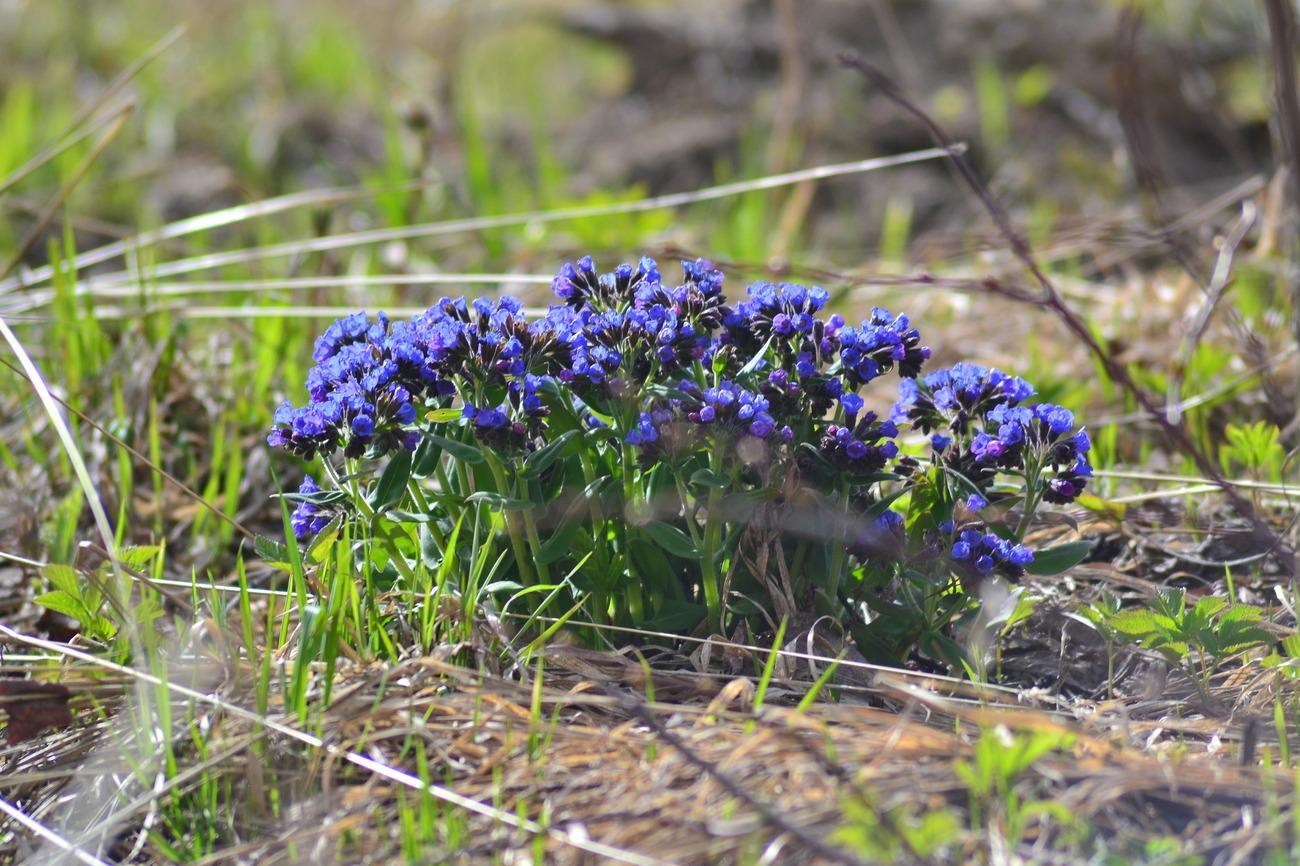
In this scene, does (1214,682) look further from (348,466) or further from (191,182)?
(191,182)

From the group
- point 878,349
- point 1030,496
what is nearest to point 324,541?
point 878,349

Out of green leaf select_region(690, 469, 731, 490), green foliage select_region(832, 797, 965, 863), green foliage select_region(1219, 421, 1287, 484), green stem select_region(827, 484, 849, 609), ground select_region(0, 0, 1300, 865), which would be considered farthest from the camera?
green foliage select_region(1219, 421, 1287, 484)

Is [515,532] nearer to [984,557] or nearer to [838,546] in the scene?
[838,546]

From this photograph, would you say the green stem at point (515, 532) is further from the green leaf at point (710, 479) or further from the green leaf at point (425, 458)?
the green leaf at point (710, 479)

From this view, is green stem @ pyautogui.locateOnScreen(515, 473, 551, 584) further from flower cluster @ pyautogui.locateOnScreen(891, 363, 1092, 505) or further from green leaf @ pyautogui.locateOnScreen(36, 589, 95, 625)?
green leaf @ pyautogui.locateOnScreen(36, 589, 95, 625)

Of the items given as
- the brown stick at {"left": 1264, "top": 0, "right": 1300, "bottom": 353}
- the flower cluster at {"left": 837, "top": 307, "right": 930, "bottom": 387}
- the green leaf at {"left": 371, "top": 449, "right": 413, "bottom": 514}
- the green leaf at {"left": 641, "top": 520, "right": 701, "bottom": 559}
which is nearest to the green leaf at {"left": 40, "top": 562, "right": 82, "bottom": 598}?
the green leaf at {"left": 371, "top": 449, "right": 413, "bottom": 514}

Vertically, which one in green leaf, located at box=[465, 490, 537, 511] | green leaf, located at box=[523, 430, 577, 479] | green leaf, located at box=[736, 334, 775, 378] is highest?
green leaf, located at box=[736, 334, 775, 378]

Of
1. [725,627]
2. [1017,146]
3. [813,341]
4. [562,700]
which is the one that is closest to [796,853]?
Answer: [562,700]
